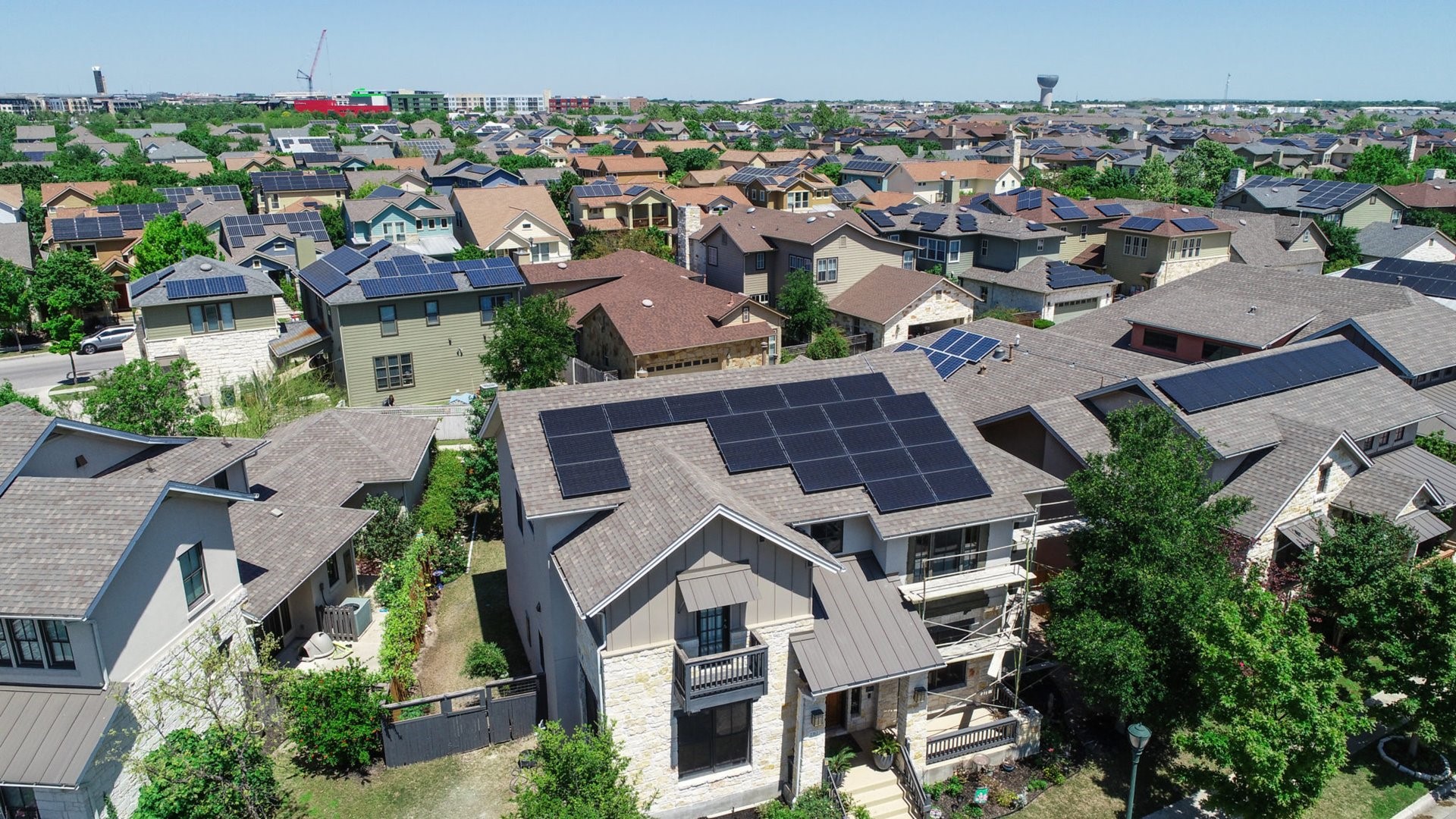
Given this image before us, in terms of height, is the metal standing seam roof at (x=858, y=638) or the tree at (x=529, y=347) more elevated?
the tree at (x=529, y=347)

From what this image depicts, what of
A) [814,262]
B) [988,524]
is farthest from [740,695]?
[814,262]

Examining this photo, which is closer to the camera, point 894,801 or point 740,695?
point 740,695

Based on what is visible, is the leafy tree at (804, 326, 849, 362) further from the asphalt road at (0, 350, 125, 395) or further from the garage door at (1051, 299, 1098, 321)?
the asphalt road at (0, 350, 125, 395)

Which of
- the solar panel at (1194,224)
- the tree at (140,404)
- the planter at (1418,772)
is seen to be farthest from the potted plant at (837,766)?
the solar panel at (1194,224)

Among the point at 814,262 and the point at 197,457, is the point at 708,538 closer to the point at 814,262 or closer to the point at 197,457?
the point at 197,457

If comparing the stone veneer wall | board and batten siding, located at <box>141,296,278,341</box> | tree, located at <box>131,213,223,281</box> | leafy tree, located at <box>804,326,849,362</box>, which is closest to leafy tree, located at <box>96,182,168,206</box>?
tree, located at <box>131,213,223,281</box>

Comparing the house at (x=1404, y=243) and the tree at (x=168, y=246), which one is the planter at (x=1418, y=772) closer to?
the house at (x=1404, y=243)
